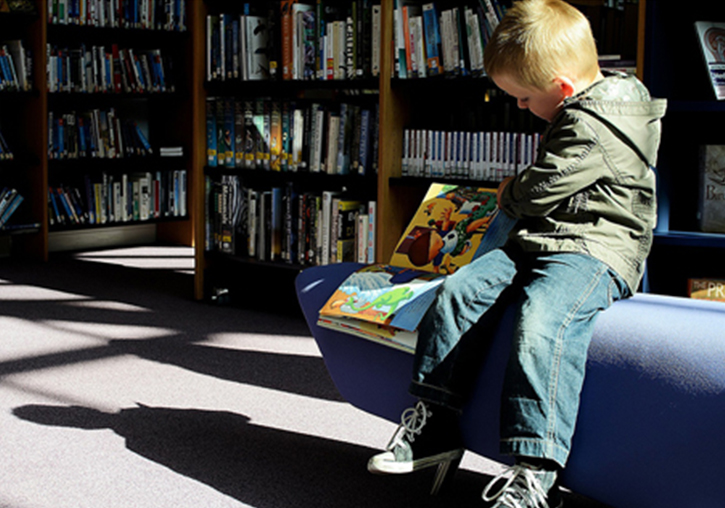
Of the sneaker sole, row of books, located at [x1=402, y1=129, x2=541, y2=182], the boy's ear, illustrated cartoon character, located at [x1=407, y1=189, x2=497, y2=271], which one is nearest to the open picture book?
illustrated cartoon character, located at [x1=407, y1=189, x2=497, y2=271]

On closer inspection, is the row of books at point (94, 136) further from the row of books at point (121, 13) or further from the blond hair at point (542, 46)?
the blond hair at point (542, 46)

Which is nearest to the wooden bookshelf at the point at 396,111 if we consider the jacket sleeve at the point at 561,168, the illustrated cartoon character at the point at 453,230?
the illustrated cartoon character at the point at 453,230

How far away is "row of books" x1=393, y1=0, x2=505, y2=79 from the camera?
10.3ft

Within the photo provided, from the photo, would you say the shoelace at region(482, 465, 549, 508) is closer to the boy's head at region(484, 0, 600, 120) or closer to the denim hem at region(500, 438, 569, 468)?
the denim hem at region(500, 438, 569, 468)

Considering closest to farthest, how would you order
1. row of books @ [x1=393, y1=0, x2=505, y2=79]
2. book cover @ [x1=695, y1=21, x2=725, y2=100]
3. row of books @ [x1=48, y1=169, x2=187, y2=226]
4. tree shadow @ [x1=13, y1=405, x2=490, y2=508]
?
tree shadow @ [x1=13, y1=405, x2=490, y2=508] < book cover @ [x1=695, y1=21, x2=725, y2=100] < row of books @ [x1=393, y1=0, x2=505, y2=79] < row of books @ [x1=48, y1=169, x2=187, y2=226]

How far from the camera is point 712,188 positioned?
8.71 ft

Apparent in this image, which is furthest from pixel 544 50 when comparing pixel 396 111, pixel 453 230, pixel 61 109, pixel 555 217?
pixel 61 109

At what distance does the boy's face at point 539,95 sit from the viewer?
1.70 metres

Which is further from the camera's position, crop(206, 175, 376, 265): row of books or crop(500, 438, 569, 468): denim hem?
crop(206, 175, 376, 265): row of books

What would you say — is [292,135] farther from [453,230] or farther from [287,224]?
[453,230]

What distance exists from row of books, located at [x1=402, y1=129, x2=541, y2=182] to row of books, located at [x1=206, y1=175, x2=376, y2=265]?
27 centimetres

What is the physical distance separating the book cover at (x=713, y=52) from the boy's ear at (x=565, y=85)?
1086 millimetres

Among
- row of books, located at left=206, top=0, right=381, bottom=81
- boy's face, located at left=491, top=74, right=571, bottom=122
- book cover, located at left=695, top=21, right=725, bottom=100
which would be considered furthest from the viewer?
row of books, located at left=206, top=0, right=381, bottom=81

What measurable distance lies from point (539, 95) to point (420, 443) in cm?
71
